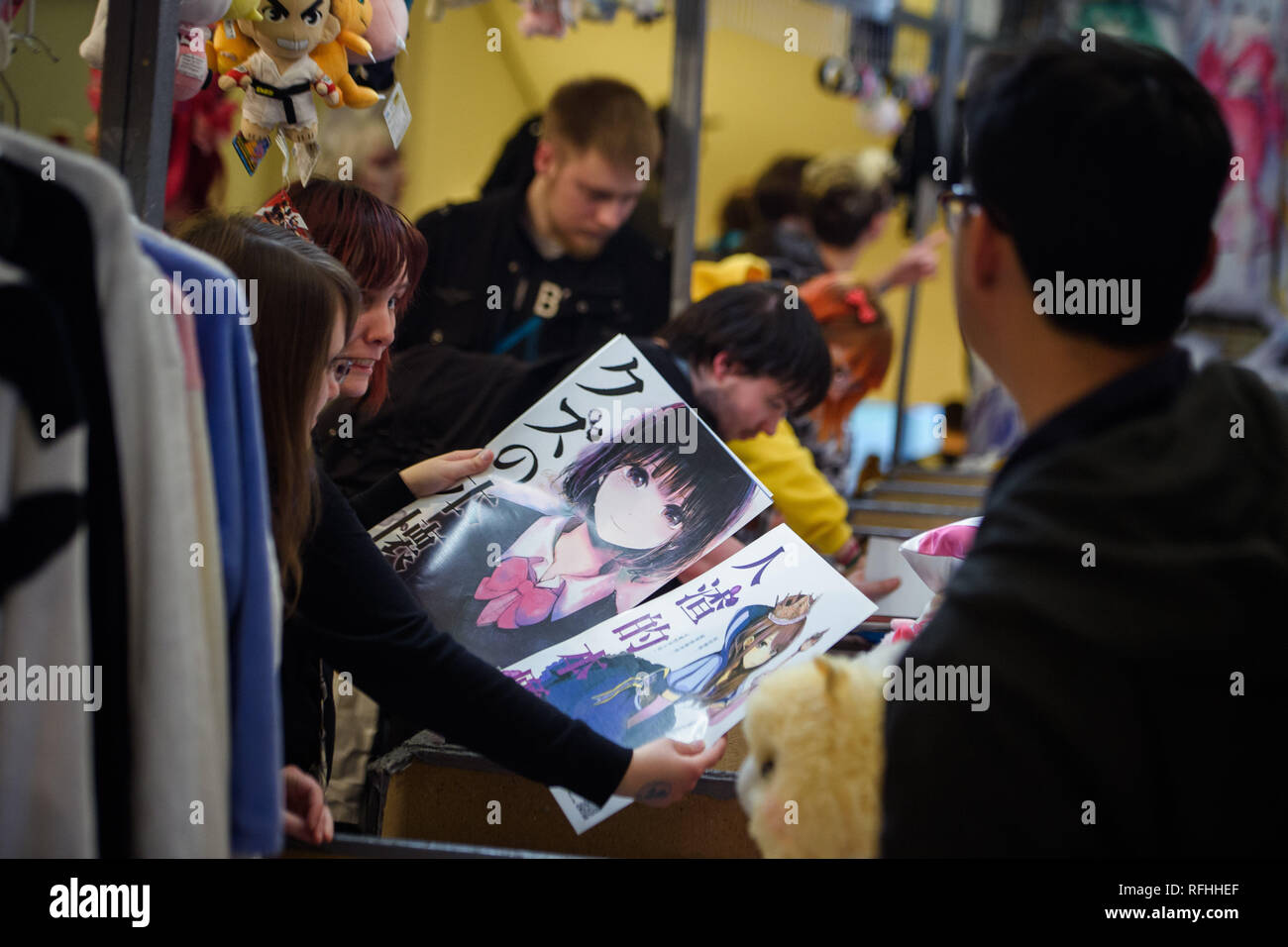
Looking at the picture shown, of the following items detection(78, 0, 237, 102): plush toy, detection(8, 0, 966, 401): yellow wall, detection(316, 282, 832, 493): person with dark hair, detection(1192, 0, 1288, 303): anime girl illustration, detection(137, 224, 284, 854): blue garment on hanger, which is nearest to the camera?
detection(137, 224, 284, 854): blue garment on hanger

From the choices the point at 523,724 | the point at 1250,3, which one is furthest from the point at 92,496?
→ the point at 1250,3

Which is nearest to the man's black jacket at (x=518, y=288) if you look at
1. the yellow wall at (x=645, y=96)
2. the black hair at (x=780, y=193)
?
the yellow wall at (x=645, y=96)

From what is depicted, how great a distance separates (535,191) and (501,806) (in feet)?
5.14

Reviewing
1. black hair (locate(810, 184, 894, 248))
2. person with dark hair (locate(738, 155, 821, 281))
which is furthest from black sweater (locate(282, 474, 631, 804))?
black hair (locate(810, 184, 894, 248))

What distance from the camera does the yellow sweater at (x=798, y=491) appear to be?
2.33 m

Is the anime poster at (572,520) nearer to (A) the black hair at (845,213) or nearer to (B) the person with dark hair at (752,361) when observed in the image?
(B) the person with dark hair at (752,361)

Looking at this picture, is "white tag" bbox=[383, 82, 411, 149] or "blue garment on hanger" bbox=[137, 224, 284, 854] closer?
"blue garment on hanger" bbox=[137, 224, 284, 854]

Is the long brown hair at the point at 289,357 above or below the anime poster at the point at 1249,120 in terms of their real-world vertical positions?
below

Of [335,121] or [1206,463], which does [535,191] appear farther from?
[1206,463]

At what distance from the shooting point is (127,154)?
1153 mm

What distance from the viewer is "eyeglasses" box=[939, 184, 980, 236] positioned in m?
0.95

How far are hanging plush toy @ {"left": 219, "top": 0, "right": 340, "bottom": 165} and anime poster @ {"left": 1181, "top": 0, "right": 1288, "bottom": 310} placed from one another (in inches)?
182

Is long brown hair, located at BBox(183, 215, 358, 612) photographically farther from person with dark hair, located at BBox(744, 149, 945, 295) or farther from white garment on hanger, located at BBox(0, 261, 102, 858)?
person with dark hair, located at BBox(744, 149, 945, 295)

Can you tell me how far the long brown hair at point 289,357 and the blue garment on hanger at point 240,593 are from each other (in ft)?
0.72
